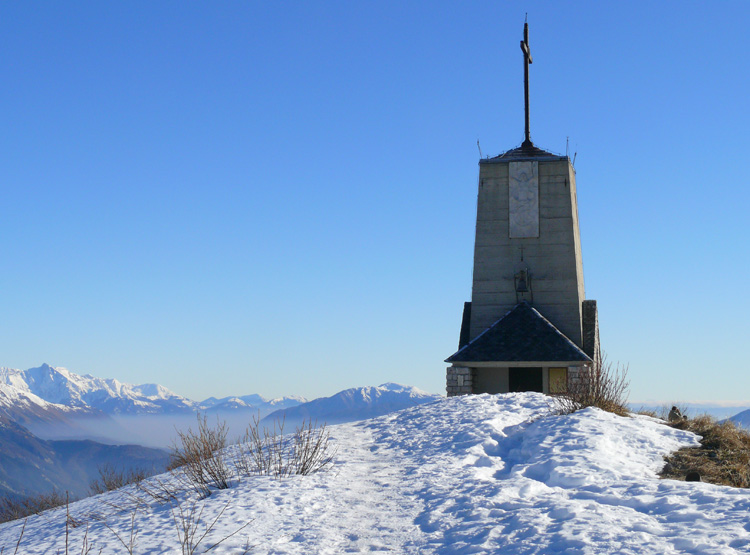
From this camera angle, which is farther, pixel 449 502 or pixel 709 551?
pixel 449 502

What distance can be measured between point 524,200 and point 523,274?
2.97 m

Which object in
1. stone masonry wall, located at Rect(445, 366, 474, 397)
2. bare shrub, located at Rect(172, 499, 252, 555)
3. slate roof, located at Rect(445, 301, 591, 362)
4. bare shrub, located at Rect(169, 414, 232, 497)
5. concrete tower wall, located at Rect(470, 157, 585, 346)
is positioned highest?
concrete tower wall, located at Rect(470, 157, 585, 346)

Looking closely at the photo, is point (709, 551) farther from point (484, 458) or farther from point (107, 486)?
point (107, 486)

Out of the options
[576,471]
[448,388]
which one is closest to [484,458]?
[576,471]

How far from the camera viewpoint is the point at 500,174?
29891 mm

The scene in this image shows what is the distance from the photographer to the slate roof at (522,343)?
26.9 metres

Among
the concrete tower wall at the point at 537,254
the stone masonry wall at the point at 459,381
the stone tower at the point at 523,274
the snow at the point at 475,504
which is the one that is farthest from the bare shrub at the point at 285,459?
the concrete tower wall at the point at 537,254

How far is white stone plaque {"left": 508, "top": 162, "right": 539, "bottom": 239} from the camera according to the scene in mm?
29266

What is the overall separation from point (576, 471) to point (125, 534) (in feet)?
20.6

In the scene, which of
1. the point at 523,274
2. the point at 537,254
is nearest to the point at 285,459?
the point at 523,274

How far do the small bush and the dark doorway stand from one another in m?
12.4

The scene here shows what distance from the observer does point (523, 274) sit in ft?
94.8

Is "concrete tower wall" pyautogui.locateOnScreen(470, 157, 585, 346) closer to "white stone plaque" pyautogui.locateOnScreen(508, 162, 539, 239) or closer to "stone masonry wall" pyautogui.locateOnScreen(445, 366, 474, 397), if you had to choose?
"white stone plaque" pyautogui.locateOnScreen(508, 162, 539, 239)

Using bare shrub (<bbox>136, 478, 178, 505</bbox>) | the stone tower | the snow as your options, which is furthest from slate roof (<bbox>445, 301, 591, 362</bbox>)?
bare shrub (<bbox>136, 478, 178, 505</bbox>)
